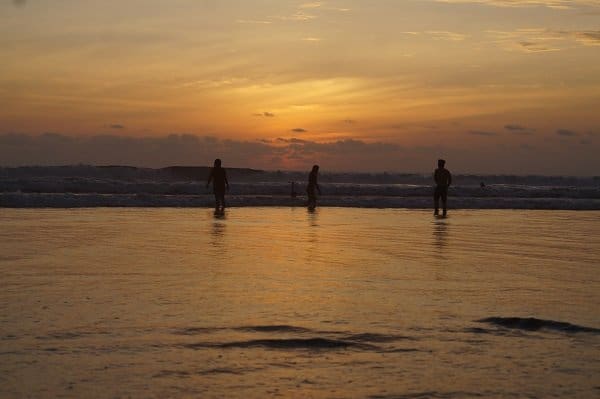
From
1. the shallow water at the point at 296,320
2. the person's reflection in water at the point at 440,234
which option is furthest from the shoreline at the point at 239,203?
the shallow water at the point at 296,320

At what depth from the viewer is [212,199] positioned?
4375 centimetres

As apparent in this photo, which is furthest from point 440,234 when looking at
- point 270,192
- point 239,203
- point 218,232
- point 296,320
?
point 270,192

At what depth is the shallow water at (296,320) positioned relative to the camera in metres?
6.36

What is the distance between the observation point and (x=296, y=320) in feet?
28.8

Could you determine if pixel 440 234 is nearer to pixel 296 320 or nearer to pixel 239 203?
pixel 296 320

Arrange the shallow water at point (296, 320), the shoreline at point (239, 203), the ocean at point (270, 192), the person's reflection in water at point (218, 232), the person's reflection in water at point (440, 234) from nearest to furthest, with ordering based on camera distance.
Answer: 1. the shallow water at point (296, 320)
2. the person's reflection in water at point (218, 232)
3. the person's reflection in water at point (440, 234)
4. the shoreline at point (239, 203)
5. the ocean at point (270, 192)

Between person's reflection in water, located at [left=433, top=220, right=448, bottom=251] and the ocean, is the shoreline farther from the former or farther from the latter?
person's reflection in water, located at [left=433, top=220, right=448, bottom=251]

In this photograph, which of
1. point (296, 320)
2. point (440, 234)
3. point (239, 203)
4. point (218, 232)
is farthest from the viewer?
point (239, 203)

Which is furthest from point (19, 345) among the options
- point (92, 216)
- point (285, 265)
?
point (92, 216)

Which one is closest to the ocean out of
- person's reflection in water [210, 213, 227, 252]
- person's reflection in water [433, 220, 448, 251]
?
person's reflection in water [210, 213, 227, 252]

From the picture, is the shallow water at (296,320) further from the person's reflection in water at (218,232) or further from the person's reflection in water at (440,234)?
the person's reflection in water at (440,234)

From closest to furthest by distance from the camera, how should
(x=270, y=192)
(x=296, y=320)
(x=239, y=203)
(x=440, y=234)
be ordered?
(x=296, y=320) < (x=440, y=234) < (x=239, y=203) < (x=270, y=192)

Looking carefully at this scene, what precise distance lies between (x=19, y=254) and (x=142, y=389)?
33.2 feet

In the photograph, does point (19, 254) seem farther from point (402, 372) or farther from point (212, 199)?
point (212, 199)
